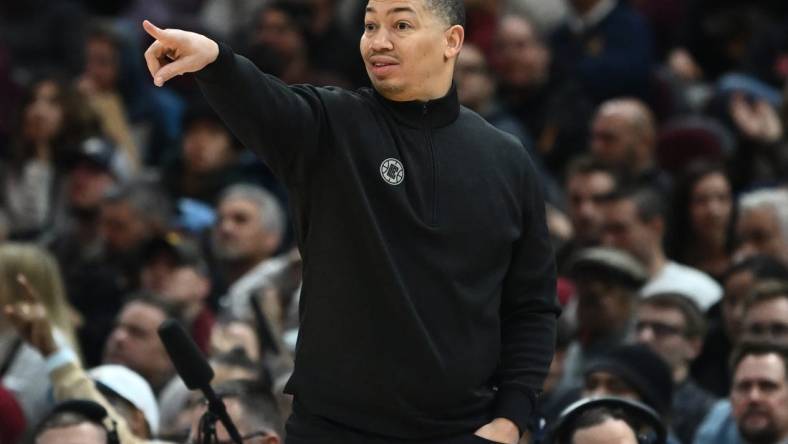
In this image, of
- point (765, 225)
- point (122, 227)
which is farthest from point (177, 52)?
point (122, 227)

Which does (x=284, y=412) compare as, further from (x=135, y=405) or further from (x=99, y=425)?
(x=99, y=425)

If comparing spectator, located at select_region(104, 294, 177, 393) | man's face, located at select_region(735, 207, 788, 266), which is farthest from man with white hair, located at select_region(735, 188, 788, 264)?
spectator, located at select_region(104, 294, 177, 393)

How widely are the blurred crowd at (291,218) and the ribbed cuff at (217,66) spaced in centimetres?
210

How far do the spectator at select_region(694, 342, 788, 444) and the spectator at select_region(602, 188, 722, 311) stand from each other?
120 cm

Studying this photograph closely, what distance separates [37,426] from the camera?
547cm

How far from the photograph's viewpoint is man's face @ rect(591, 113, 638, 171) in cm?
903

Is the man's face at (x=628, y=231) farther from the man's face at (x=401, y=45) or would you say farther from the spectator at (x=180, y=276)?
the man's face at (x=401, y=45)

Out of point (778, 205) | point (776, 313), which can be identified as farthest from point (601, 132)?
point (776, 313)

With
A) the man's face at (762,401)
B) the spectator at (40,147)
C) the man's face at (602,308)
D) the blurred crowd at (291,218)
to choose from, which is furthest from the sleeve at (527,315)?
the spectator at (40,147)

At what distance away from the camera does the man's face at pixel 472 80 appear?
31.8 feet

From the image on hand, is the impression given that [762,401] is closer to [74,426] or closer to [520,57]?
[74,426]

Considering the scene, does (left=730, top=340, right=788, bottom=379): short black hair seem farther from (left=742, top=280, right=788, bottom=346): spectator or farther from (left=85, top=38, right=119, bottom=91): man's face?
(left=85, top=38, right=119, bottom=91): man's face

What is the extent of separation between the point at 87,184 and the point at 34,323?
327 cm

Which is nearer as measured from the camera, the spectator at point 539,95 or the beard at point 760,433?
the beard at point 760,433
